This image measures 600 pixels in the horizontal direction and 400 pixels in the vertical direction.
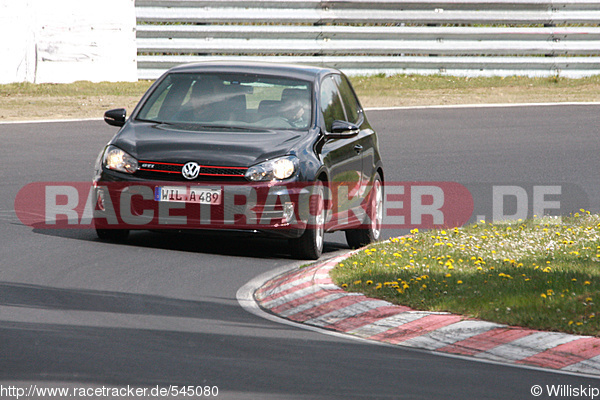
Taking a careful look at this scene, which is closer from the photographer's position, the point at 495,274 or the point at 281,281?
the point at 495,274

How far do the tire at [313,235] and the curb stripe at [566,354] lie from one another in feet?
11.7

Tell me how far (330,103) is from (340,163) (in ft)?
2.67

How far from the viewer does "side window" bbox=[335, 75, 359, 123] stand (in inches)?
449

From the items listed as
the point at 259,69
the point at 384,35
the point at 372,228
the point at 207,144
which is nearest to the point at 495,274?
the point at 207,144

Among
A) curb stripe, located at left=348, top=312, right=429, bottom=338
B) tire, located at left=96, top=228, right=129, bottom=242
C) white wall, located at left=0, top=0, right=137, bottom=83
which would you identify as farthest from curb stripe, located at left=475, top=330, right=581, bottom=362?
white wall, located at left=0, top=0, right=137, bottom=83

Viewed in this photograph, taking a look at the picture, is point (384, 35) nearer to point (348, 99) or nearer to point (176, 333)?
point (348, 99)

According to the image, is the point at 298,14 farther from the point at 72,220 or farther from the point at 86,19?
the point at 72,220

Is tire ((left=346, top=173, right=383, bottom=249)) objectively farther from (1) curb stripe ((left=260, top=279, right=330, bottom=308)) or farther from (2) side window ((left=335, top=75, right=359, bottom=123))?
(1) curb stripe ((left=260, top=279, right=330, bottom=308))

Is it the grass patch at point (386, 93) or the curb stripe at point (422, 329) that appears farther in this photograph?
the grass patch at point (386, 93)

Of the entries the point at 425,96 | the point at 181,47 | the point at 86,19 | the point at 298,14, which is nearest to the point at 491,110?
the point at 425,96

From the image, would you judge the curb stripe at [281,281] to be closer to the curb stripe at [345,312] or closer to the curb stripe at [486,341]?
the curb stripe at [345,312]

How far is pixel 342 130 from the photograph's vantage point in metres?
10.2

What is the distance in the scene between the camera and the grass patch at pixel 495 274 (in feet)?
23.8

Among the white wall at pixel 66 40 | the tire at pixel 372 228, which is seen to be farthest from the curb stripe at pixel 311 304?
the white wall at pixel 66 40
